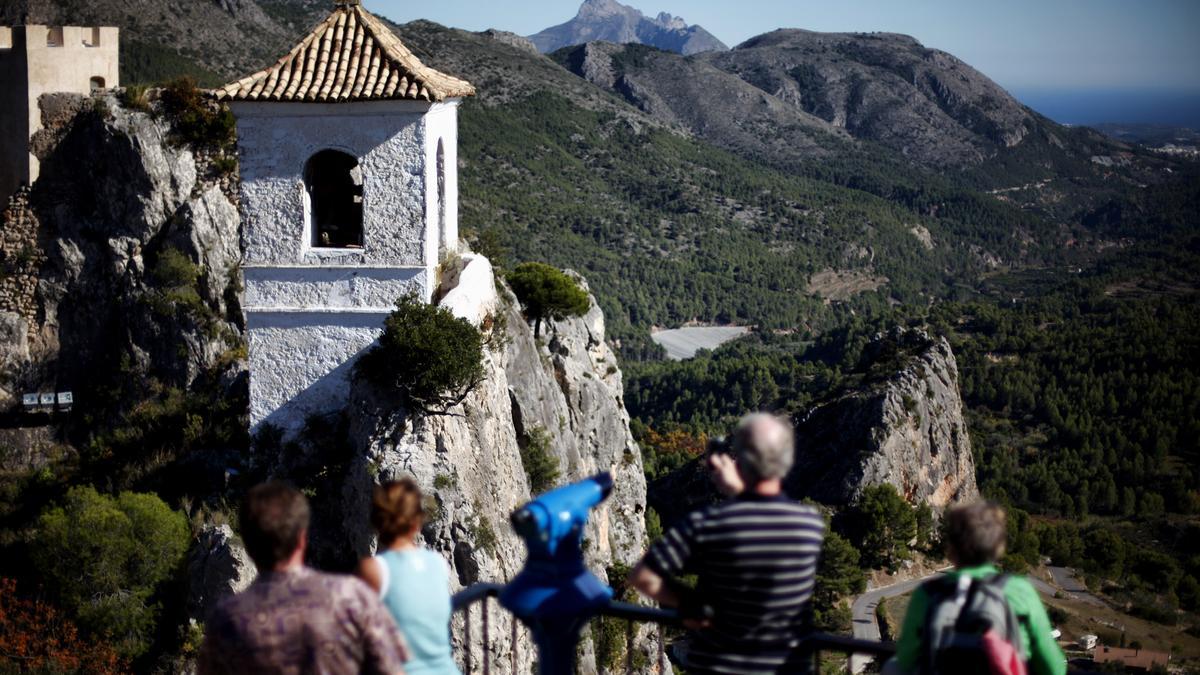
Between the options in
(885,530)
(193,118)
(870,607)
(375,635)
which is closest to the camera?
(375,635)

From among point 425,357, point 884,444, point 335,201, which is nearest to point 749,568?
point 425,357

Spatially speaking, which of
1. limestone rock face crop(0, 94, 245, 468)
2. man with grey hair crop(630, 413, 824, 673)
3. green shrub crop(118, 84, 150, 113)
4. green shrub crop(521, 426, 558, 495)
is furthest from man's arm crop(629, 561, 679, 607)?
green shrub crop(118, 84, 150, 113)

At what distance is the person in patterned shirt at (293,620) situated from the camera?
510 centimetres

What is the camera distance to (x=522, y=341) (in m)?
23.0

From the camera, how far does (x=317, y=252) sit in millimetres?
17188

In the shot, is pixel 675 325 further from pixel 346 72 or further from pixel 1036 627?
pixel 1036 627

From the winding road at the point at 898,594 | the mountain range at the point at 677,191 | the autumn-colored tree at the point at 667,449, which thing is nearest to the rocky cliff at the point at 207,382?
the winding road at the point at 898,594

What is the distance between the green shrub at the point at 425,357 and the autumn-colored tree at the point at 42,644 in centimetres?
627

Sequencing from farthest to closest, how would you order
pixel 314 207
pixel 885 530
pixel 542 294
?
1. pixel 885 530
2. pixel 542 294
3. pixel 314 207

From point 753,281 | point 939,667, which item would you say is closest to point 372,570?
point 939,667

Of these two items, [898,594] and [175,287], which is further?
[898,594]

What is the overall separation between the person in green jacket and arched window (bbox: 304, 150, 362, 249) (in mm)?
13595

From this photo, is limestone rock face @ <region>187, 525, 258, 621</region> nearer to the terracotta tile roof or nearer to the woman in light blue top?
the terracotta tile roof

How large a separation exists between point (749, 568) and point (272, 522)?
2127 mm
